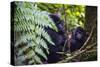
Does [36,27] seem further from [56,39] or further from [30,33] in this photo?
[56,39]

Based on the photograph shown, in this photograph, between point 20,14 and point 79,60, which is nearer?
point 20,14

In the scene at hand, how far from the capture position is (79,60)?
1.88 metres

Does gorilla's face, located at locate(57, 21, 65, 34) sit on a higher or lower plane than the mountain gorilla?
higher

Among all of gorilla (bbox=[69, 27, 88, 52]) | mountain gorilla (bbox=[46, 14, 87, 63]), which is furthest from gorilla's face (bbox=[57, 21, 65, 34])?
gorilla (bbox=[69, 27, 88, 52])

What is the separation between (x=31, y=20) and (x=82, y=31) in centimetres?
47

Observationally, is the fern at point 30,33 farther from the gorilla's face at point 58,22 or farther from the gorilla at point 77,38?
the gorilla at point 77,38

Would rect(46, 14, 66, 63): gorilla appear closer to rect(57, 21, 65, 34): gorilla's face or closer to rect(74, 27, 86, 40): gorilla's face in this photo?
rect(57, 21, 65, 34): gorilla's face

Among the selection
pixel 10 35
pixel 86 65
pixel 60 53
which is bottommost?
pixel 86 65

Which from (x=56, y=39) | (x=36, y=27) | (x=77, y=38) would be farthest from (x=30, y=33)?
(x=77, y=38)

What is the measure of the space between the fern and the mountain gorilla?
0.11 ft

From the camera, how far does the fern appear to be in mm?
1677

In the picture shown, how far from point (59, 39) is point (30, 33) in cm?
25
